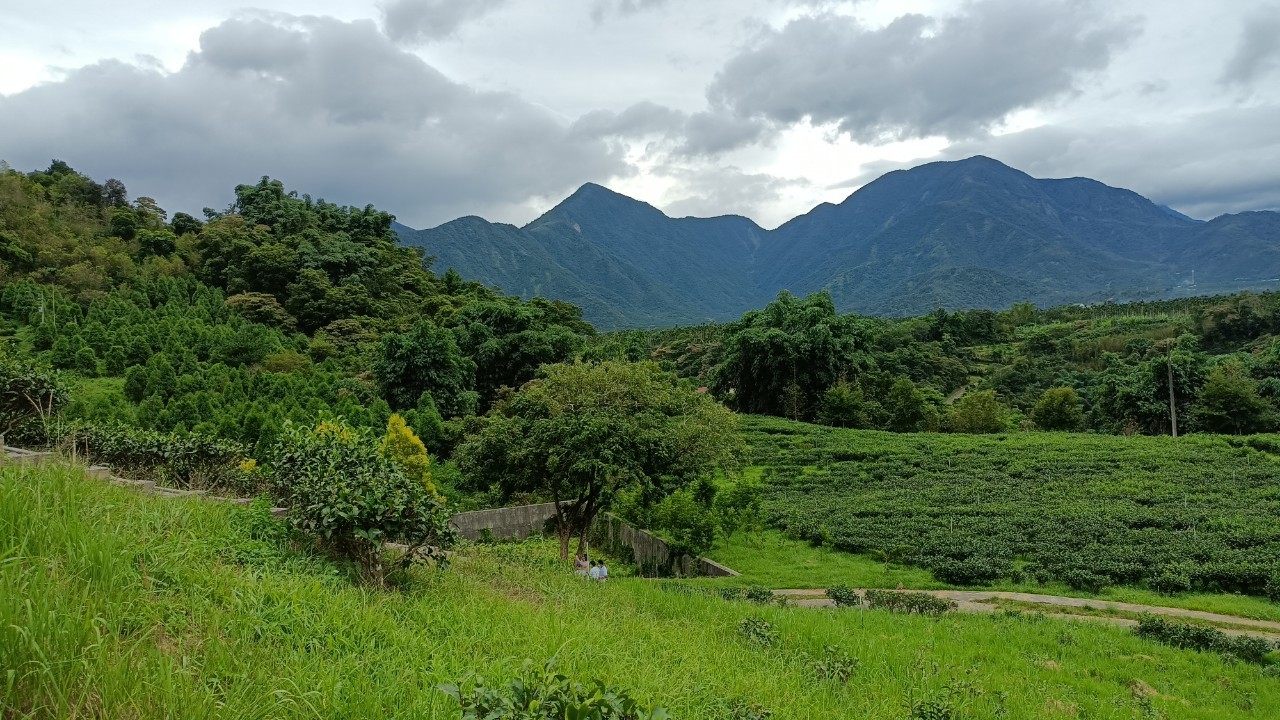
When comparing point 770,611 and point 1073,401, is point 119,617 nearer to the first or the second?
point 770,611

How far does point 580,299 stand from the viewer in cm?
16700

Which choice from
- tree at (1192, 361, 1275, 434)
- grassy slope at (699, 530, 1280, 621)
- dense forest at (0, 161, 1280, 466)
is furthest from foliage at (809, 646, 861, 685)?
tree at (1192, 361, 1275, 434)

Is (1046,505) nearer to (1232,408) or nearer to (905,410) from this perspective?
(905,410)

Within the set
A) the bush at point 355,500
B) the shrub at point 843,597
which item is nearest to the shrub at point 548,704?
the bush at point 355,500

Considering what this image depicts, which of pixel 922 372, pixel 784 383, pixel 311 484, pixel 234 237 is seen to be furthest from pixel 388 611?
pixel 922 372

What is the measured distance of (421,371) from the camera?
94.9 feet

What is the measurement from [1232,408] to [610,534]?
3506 cm

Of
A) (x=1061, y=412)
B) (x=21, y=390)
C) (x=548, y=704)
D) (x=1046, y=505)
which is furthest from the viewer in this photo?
(x=1061, y=412)

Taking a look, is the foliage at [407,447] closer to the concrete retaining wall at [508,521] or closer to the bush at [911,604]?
the concrete retaining wall at [508,521]

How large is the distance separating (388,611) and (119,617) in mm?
1818

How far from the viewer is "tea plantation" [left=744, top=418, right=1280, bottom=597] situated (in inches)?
567

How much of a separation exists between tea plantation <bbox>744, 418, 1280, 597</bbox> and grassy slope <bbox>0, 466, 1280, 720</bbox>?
6.09 metres

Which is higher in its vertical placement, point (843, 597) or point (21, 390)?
point (21, 390)

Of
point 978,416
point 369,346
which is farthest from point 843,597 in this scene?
point 978,416
